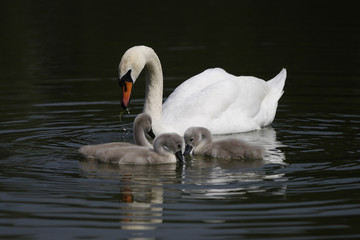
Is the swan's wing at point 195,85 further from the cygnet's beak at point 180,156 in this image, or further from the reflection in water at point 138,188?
the reflection in water at point 138,188

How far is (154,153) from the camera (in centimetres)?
963

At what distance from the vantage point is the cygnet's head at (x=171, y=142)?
9.65 m

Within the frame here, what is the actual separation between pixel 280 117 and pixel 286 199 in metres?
5.38

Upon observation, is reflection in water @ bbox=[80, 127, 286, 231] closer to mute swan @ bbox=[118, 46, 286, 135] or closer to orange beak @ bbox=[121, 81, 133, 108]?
orange beak @ bbox=[121, 81, 133, 108]

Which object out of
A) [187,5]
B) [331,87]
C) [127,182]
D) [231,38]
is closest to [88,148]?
[127,182]

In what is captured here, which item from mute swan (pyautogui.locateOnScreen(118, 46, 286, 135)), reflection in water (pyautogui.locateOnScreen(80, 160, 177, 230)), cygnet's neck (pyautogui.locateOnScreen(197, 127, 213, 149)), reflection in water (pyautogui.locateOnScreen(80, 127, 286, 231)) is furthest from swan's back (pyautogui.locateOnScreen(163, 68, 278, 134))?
reflection in water (pyautogui.locateOnScreen(80, 160, 177, 230))

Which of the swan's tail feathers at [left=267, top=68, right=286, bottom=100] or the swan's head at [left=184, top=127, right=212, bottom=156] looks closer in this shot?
the swan's head at [left=184, top=127, right=212, bottom=156]

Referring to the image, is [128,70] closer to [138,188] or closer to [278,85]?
[138,188]

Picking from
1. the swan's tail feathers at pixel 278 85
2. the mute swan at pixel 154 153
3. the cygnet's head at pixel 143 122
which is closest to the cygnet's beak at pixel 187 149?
the mute swan at pixel 154 153

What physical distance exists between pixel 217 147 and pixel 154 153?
84 cm

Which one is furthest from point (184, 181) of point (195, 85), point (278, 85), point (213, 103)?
point (278, 85)

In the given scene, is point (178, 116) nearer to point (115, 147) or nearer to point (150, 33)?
point (115, 147)

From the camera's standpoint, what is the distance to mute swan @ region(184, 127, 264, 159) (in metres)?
9.88

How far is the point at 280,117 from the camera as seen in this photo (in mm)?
13453
